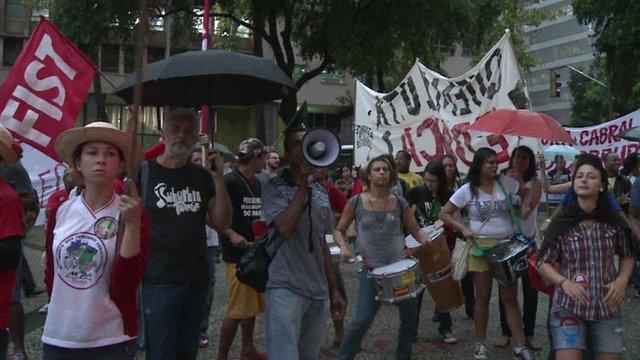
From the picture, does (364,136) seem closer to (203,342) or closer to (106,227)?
(203,342)

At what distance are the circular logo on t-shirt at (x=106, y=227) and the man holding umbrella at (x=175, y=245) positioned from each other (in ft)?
3.24

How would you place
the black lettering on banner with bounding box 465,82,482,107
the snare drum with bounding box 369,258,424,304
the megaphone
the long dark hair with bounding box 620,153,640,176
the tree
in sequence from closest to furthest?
1. the megaphone
2. the snare drum with bounding box 369,258,424,304
3. the long dark hair with bounding box 620,153,640,176
4. the black lettering on banner with bounding box 465,82,482,107
5. the tree

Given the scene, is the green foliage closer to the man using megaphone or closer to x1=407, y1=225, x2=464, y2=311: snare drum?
x1=407, y1=225, x2=464, y2=311: snare drum

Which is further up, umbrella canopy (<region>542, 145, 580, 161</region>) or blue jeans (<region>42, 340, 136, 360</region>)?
umbrella canopy (<region>542, 145, 580, 161</region>)

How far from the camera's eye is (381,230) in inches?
231

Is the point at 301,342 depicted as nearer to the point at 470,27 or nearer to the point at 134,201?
the point at 134,201

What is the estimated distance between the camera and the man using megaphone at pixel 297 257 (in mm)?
4250

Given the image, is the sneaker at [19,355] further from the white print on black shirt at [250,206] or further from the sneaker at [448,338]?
the sneaker at [448,338]

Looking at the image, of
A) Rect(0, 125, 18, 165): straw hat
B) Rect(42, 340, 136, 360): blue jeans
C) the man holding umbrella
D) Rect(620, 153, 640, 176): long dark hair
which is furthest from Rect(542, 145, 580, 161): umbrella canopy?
Rect(42, 340, 136, 360): blue jeans

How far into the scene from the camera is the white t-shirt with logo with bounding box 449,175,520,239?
639 centimetres

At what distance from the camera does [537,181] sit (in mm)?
6863

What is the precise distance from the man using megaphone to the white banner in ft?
→ 17.1

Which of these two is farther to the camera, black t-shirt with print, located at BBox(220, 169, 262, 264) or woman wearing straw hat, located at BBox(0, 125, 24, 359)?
black t-shirt with print, located at BBox(220, 169, 262, 264)

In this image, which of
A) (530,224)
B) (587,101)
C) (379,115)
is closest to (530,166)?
(530,224)
